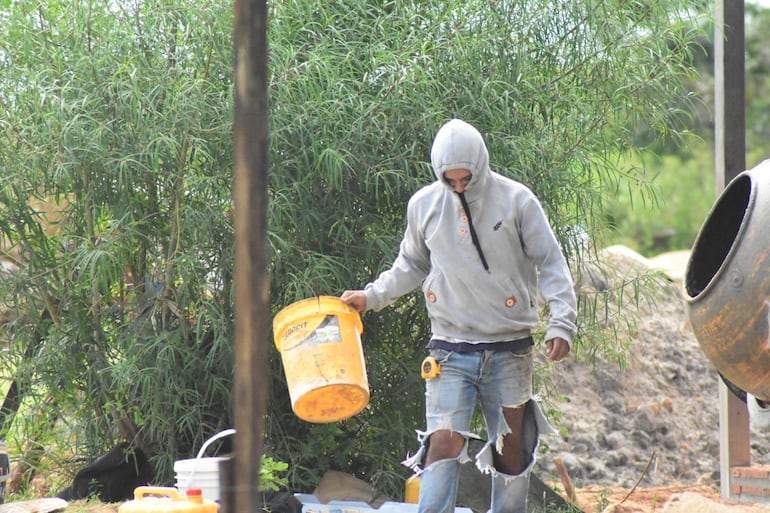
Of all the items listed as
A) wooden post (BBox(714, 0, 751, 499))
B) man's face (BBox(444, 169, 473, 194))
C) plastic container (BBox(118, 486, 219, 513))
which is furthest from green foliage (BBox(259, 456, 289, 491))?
wooden post (BBox(714, 0, 751, 499))

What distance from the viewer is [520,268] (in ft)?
14.1

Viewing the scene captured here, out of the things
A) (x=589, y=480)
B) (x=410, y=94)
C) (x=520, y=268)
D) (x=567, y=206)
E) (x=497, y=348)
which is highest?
(x=410, y=94)

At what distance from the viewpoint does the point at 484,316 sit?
13.8ft

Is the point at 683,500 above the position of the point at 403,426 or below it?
below

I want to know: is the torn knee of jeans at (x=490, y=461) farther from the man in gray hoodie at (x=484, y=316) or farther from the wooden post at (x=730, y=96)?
the wooden post at (x=730, y=96)

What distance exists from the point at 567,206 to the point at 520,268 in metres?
1.49

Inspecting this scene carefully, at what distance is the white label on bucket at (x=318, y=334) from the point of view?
13.9 feet

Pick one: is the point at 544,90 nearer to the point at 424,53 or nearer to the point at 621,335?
the point at 424,53

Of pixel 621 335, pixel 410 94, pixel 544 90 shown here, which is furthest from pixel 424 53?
pixel 621 335

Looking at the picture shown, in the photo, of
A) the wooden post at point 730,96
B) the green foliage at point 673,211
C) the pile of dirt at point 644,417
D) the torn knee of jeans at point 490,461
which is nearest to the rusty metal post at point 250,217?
the torn knee of jeans at point 490,461

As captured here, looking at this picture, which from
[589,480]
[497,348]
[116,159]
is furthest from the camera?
[589,480]

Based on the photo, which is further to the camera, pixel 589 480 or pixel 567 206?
pixel 589 480

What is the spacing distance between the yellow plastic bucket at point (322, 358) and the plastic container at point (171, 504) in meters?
0.49

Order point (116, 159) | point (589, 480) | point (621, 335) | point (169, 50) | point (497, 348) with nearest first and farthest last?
point (497, 348) < point (116, 159) < point (169, 50) < point (589, 480) < point (621, 335)
